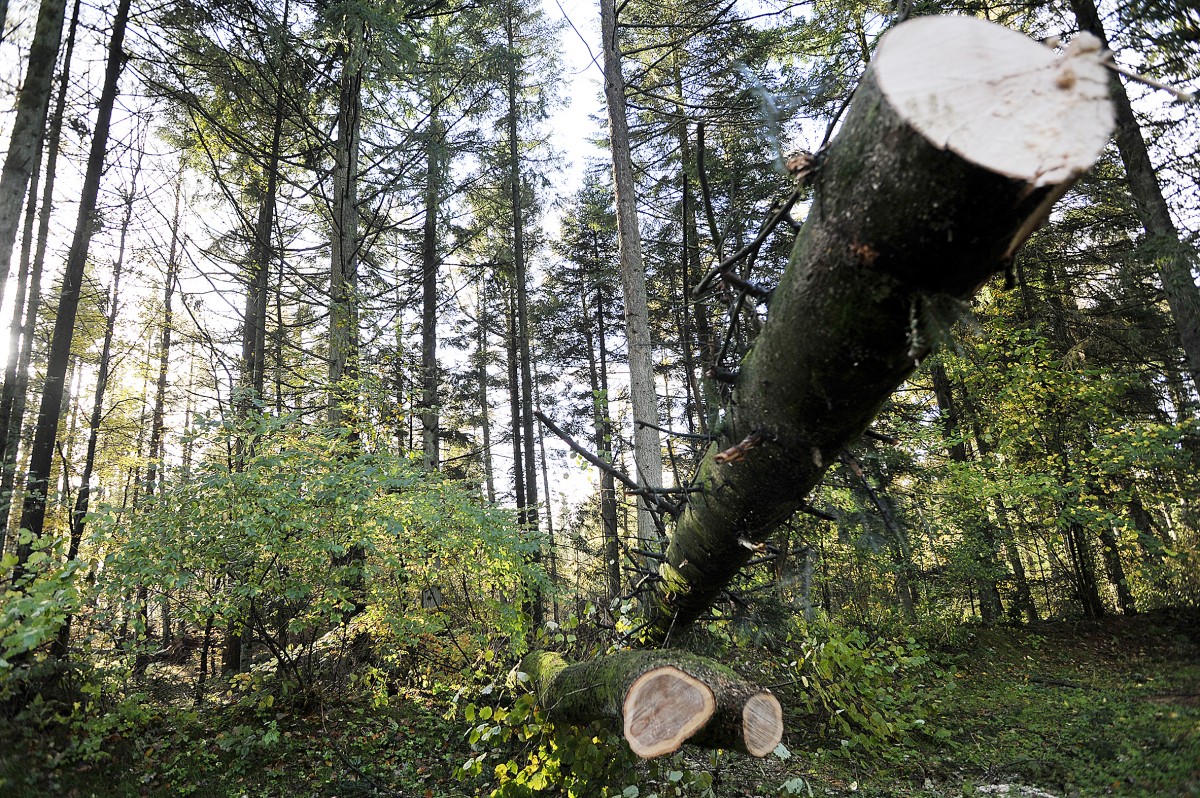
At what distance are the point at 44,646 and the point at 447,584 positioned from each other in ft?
10.6

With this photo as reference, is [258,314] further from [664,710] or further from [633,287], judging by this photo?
[664,710]

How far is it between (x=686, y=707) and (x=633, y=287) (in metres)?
5.43

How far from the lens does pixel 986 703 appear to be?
7297 millimetres

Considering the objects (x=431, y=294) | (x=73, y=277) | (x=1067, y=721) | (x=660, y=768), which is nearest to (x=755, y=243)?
(x=660, y=768)

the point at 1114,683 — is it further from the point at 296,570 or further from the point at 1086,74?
the point at 296,570

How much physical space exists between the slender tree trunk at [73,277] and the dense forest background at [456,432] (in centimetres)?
5

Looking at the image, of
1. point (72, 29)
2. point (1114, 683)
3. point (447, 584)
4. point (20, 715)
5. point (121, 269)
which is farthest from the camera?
point (121, 269)

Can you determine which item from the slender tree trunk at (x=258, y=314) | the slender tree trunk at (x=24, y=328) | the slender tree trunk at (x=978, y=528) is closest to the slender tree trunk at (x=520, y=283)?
the slender tree trunk at (x=258, y=314)

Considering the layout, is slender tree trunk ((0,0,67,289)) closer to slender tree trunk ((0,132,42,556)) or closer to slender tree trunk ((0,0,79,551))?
slender tree trunk ((0,132,42,556))

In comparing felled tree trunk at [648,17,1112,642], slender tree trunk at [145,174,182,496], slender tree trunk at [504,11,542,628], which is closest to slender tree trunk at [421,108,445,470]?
slender tree trunk at [504,11,542,628]

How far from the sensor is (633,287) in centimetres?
689

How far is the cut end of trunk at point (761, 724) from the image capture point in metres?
2.17

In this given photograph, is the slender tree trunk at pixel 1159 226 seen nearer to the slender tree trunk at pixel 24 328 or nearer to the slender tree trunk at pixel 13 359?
the slender tree trunk at pixel 13 359

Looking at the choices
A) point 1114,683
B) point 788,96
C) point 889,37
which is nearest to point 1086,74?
point 889,37
